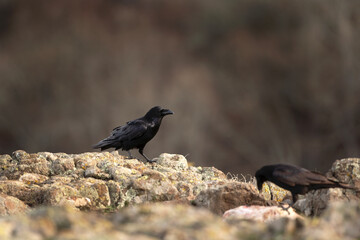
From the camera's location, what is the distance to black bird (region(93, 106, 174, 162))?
10500mm

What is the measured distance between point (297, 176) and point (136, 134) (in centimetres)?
419

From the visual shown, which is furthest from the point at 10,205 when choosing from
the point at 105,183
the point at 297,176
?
the point at 297,176

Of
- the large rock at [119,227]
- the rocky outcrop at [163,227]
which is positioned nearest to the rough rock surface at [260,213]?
the rocky outcrop at [163,227]

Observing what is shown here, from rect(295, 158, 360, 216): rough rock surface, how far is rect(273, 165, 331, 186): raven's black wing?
2.38 ft


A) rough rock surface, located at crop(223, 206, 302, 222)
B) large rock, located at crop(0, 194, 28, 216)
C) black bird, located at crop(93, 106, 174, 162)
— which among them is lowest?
rough rock surface, located at crop(223, 206, 302, 222)

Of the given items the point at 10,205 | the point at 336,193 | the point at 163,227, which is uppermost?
the point at 336,193

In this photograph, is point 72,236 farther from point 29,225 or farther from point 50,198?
point 50,198

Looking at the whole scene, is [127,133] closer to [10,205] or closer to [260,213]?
[10,205]

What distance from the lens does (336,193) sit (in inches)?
296

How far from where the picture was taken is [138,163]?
920cm

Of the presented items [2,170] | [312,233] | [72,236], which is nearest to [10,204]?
[2,170]

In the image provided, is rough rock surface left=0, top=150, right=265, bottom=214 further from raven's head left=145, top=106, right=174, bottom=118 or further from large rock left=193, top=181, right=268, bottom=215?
raven's head left=145, top=106, right=174, bottom=118

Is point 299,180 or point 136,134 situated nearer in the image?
point 299,180

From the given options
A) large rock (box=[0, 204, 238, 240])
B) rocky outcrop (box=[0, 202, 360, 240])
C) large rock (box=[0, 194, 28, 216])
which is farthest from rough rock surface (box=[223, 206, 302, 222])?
large rock (box=[0, 194, 28, 216])
